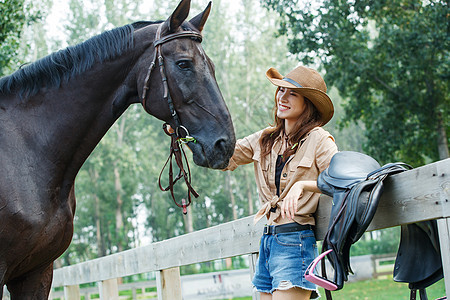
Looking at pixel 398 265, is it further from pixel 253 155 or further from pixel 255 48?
pixel 255 48

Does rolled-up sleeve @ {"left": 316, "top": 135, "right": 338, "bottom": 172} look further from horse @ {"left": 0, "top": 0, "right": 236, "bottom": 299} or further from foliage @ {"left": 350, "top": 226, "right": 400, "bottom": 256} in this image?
foliage @ {"left": 350, "top": 226, "right": 400, "bottom": 256}

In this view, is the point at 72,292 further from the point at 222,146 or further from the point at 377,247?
the point at 377,247

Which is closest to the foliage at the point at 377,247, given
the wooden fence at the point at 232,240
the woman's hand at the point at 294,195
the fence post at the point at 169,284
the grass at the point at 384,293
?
the grass at the point at 384,293

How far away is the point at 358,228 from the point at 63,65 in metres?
1.94

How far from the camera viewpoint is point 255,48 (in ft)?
97.3

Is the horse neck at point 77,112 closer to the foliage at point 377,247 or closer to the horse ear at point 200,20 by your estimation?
the horse ear at point 200,20

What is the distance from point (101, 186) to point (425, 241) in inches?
1258

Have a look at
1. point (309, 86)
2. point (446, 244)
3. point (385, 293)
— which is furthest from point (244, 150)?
point (385, 293)

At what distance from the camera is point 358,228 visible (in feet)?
6.00

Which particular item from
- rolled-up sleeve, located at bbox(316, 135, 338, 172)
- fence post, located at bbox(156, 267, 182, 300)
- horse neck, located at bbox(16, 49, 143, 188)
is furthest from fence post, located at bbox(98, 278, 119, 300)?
rolled-up sleeve, located at bbox(316, 135, 338, 172)

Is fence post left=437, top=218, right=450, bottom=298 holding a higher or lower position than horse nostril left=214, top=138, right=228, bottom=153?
lower

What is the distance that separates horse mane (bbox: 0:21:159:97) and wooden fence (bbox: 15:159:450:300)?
51.8 inches

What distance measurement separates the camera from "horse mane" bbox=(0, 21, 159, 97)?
2.84 meters

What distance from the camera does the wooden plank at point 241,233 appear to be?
1.75 meters
